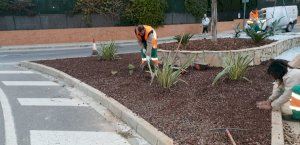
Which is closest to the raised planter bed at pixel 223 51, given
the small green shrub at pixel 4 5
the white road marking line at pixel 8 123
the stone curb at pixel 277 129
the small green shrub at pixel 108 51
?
the small green shrub at pixel 108 51

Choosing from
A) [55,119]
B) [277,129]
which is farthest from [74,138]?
[277,129]

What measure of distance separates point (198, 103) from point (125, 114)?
1.26 meters

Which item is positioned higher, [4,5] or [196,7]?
[4,5]

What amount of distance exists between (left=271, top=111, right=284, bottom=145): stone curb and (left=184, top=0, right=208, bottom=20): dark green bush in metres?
23.0

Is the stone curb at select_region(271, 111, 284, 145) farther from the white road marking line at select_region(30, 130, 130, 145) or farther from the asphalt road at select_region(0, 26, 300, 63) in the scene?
the asphalt road at select_region(0, 26, 300, 63)

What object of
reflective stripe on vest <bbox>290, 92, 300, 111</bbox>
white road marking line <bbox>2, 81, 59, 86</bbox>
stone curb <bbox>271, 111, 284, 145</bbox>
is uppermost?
reflective stripe on vest <bbox>290, 92, 300, 111</bbox>

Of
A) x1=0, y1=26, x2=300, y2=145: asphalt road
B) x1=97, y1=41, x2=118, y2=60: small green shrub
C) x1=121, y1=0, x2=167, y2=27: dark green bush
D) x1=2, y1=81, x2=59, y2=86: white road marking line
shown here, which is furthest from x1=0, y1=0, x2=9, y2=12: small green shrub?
x1=0, y1=26, x2=300, y2=145: asphalt road

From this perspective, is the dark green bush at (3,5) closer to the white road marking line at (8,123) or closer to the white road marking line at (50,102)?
the white road marking line at (8,123)

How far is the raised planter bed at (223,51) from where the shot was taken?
10170 mm

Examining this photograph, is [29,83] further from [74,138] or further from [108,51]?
[74,138]

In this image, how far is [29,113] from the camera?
23.7ft

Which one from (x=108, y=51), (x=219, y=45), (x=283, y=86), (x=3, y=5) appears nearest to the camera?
(x=283, y=86)

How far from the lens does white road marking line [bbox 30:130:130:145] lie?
5629 mm

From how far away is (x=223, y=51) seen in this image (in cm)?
1014
